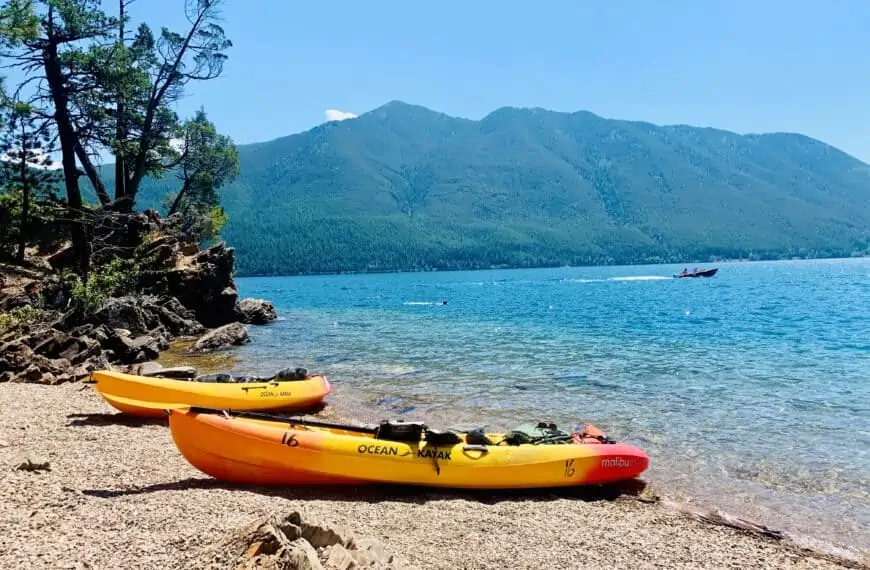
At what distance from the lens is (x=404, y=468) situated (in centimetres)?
973

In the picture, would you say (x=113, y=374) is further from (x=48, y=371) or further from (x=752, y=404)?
(x=752, y=404)

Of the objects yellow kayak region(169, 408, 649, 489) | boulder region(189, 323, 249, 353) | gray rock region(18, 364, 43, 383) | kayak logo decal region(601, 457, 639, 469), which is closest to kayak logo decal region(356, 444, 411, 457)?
yellow kayak region(169, 408, 649, 489)

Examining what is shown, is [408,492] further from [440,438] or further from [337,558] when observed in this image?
[337,558]

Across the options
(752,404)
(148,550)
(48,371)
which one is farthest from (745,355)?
(48,371)

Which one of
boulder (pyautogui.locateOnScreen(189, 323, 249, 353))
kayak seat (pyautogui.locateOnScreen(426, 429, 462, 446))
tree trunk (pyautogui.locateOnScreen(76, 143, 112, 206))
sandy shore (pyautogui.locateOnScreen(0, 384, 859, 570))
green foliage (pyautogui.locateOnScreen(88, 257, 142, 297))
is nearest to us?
sandy shore (pyautogui.locateOnScreen(0, 384, 859, 570))

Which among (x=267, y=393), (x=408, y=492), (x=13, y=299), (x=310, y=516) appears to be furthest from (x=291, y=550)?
(x=13, y=299)

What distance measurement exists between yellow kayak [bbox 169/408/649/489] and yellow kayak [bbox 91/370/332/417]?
Answer: 4.78 meters

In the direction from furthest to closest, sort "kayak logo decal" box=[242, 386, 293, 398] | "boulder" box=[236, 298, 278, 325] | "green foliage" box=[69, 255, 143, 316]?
"boulder" box=[236, 298, 278, 325], "green foliage" box=[69, 255, 143, 316], "kayak logo decal" box=[242, 386, 293, 398]

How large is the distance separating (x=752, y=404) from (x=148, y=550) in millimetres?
15693

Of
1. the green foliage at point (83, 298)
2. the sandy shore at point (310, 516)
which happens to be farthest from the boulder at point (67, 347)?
the sandy shore at point (310, 516)

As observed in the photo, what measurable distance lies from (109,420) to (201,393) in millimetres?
2231

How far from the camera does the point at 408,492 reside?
9844mm

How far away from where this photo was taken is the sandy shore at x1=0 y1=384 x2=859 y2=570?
6.20 m

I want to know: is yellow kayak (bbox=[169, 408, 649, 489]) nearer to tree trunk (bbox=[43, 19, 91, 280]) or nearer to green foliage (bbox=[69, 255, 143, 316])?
green foliage (bbox=[69, 255, 143, 316])
